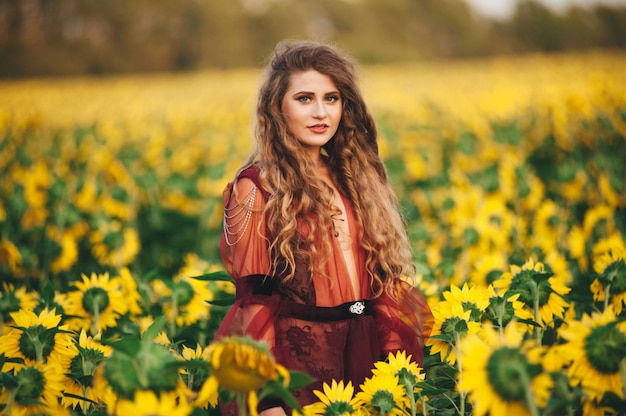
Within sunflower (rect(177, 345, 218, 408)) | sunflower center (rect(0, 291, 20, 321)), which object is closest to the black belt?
sunflower (rect(177, 345, 218, 408))

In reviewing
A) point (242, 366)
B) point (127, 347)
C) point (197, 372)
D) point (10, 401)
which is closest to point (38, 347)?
point (10, 401)

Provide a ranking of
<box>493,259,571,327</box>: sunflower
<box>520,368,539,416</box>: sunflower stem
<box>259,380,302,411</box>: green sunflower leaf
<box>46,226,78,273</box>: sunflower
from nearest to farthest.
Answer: <box>520,368,539,416</box>: sunflower stem → <box>259,380,302,411</box>: green sunflower leaf → <box>493,259,571,327</box>: sunflower → <box>46,226,78,273</box>: sunflower

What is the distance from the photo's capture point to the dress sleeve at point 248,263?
1.77 meters

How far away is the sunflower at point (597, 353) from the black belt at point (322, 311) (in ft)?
2.52

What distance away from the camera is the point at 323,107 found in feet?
6.61

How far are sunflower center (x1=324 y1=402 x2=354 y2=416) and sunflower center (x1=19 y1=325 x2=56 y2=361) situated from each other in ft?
2.45

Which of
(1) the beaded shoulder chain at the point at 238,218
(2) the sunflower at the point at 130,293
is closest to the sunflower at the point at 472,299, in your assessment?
(1) the beaded shoulder chain at the point at 238,218

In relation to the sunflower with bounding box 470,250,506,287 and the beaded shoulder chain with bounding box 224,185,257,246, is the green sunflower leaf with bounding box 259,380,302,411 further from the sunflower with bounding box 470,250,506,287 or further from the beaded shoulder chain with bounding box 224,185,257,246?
the sunflower with bounding box 470,250,506,287

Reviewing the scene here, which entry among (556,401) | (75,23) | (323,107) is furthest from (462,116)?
(75,23)

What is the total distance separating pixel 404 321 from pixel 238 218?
24.5 inches

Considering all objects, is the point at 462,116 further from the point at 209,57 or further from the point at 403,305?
the point at 209,57

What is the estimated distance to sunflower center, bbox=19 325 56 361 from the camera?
166 centimetres

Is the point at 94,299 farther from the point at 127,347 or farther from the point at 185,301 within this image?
the point at 127,347

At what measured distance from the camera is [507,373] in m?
1.11
